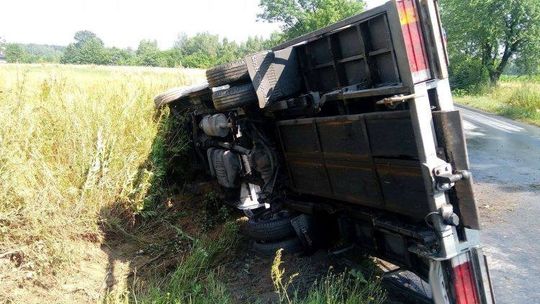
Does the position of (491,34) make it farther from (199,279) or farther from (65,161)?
(199,279)

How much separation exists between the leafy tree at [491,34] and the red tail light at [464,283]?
34.4 metres

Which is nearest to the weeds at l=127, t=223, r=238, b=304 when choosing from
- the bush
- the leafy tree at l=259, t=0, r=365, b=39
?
the bush

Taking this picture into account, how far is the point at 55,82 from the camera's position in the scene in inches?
262

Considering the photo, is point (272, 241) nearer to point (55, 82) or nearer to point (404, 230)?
point (404, 230)

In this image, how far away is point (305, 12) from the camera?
56.9 meters

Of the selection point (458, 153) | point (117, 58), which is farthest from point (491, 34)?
point (117, 58)

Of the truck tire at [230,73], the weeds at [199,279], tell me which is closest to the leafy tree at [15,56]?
the truck tire at [230,73]

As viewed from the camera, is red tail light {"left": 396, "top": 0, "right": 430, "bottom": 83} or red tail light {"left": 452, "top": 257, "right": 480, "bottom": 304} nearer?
red tail light {"left": 396, "top": 0, "right": 430, "bottom": 83}

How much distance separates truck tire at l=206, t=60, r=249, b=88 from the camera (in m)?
4.55

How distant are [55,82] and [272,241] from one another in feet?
13.8

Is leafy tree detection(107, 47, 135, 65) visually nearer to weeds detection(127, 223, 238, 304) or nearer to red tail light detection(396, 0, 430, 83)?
weeds detection(127, 223, 238, 304)

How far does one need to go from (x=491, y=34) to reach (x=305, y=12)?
26.6 meters

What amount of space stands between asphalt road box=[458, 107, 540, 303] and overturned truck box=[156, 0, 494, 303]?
43.6 inches

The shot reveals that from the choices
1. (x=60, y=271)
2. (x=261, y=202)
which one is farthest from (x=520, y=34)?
(x=60, y=271)
